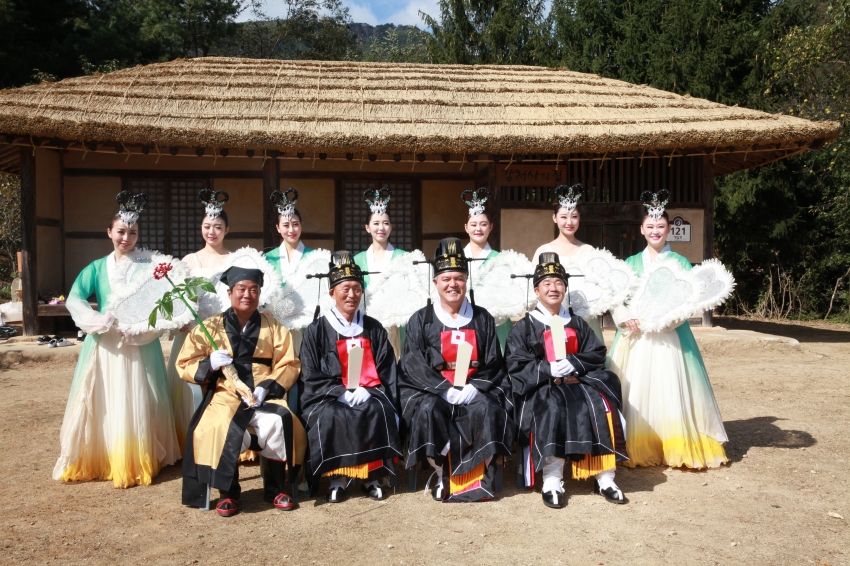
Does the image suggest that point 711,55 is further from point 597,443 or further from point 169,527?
Answer: point 169,527

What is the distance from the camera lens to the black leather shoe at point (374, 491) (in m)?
3.91

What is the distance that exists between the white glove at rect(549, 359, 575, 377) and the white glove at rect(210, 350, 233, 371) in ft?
5.82

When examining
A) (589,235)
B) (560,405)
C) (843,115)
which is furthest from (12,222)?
(843,115)

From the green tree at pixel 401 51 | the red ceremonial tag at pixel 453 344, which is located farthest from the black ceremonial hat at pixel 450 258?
the green tree at pixel 401 51

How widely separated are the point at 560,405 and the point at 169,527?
210 cm

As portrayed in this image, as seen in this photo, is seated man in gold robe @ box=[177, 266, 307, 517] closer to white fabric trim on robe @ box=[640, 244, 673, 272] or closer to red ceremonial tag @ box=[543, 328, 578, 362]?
red ceremonial tag @ box=[543, 328, 578, 362]

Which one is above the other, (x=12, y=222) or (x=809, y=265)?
(x=12, y=222)

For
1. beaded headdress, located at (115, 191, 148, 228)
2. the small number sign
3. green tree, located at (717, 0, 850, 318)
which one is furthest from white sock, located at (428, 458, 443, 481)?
green tree, located at (717, 0, 850, 318)

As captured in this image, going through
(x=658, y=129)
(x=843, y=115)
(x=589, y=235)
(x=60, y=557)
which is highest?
(x=843, y=115)

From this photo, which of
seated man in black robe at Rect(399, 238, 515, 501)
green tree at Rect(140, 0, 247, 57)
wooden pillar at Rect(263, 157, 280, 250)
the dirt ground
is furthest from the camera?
green tree at Rect(140, 0, 247, 57)

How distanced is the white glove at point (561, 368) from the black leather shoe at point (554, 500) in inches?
24.9

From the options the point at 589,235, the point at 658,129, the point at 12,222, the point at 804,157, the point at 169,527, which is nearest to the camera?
the point at 169,527

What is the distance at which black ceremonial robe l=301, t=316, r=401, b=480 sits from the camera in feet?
12.6

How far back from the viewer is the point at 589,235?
9.78 metres
